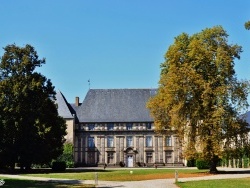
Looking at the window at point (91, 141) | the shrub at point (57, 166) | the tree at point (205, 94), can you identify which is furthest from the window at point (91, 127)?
the tree at point (205, 94)

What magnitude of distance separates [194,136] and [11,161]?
21.2 m

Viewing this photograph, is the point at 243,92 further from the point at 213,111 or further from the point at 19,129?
the point at 19,129

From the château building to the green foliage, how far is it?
186 centimetres

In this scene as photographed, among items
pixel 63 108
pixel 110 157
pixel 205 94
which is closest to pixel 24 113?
pixel 205 94

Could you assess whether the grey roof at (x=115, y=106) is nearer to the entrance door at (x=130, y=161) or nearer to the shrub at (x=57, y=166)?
the entrance door at (x=130, y=161)

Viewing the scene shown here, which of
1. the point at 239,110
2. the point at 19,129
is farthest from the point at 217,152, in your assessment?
the point at 19,129

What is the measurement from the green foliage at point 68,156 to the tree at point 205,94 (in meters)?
29.6

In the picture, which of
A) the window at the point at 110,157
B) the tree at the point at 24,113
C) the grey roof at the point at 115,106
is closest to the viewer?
the tree at the point at 24,113

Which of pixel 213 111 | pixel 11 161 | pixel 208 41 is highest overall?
pixel 208 41

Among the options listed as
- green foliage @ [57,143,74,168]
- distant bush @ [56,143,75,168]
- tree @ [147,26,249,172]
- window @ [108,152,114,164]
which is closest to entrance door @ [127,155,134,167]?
window @ [108,152,114,164]

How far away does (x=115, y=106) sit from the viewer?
227 ft

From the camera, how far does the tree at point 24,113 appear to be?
139ft

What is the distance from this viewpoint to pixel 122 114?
68000mm

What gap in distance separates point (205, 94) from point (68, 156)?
115 ft
